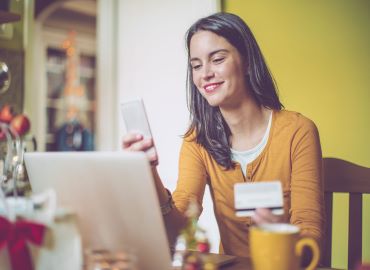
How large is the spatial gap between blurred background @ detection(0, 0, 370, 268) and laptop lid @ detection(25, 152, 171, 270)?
3.85 feet

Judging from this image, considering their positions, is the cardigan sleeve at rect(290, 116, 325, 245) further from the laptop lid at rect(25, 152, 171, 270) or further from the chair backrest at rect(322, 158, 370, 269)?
the laptop lid at rect(25, 152, 171, 270)

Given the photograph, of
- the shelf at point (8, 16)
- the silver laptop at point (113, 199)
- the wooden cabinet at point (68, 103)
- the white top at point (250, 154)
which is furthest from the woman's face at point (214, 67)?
the wooden cabinet at point (68, 103)

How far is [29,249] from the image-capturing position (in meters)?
0.75

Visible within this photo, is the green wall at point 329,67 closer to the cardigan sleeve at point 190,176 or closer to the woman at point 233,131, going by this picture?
the woman at point 233,131

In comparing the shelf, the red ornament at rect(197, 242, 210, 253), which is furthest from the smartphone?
the shelf

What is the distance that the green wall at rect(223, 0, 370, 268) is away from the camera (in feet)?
5.83

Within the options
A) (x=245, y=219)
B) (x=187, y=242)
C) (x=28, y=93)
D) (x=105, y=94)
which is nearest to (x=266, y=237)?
(x=187, y=242)

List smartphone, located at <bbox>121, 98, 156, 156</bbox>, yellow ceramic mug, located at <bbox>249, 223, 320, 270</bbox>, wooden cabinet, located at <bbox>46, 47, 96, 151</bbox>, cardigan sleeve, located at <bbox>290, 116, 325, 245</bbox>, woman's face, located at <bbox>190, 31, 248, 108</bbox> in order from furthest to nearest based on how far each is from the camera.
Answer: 1. wooden cabinet, located at <bbox>46, 47, 96, 151</bbox>
2. woman's face, located at <bbox>190, 31, 248, 108</bbox>
3. cardigan sleeve, located at <bbox>290, 116, 325, 245</bbox>
4. smartphone, located at <bbox>121, 98, 156, 156</bbox>
5. yellow ceramic mug, located at <bbox>249, 223, 320, 270</bbox>

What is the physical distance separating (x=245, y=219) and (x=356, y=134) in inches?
26.5

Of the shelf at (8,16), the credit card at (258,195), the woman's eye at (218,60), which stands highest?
the shelf at (8,16)

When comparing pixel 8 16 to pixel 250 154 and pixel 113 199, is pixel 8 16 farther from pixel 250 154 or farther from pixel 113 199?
pixel 113 199

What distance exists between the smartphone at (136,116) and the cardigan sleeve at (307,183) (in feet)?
1.44

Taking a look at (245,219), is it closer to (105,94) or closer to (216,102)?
(216,102)

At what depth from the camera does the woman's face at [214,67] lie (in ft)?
4.53
